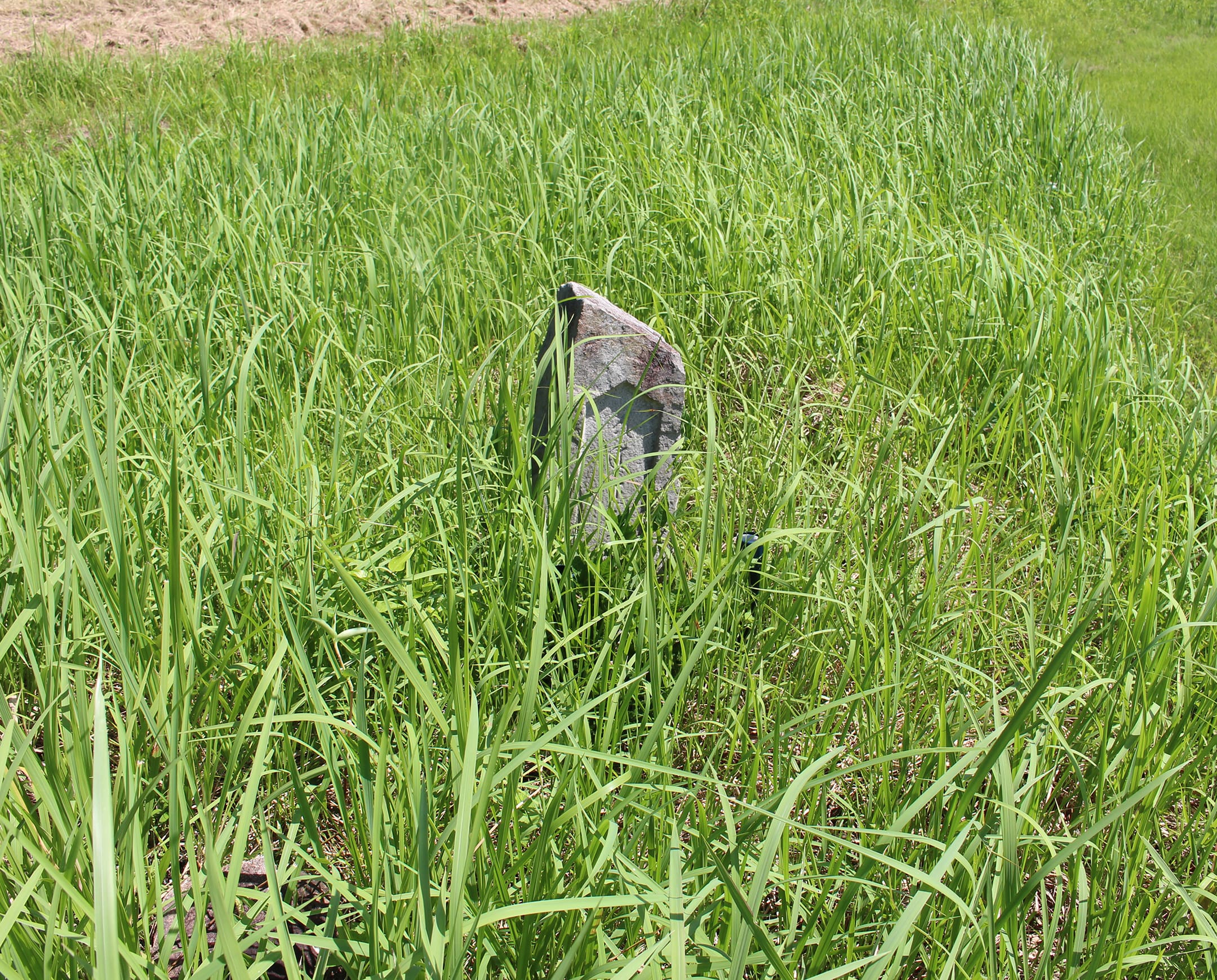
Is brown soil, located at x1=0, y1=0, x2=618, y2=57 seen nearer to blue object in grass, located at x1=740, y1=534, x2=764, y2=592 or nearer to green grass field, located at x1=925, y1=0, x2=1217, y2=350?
green grass field, located at x1=925, y1=0, x2=1217, y2=350

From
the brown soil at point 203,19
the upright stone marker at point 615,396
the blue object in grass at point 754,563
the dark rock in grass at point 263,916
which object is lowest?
the dark rock in grass at point 263,916

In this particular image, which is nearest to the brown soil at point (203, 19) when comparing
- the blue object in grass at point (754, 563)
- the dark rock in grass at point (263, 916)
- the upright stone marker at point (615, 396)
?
the upright stone marker at point (615, 396)

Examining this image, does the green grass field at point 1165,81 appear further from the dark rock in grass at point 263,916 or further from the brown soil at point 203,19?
the brown soil at point 203,19

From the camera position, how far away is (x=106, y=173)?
3104mm

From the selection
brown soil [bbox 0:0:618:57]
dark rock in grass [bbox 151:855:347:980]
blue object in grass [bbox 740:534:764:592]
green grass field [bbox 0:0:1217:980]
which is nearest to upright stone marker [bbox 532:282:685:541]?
green grass field [bbox 0:0:1217:980]

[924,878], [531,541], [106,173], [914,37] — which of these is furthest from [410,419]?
[914,37]

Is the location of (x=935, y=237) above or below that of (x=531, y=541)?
above

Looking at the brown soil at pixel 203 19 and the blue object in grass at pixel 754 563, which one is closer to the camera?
the blue object in grass at pixel 754 563

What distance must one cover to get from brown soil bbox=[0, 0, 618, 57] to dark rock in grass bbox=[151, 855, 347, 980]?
7.28 meters

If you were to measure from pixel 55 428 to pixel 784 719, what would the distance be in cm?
136

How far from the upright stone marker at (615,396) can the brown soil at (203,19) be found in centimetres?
667

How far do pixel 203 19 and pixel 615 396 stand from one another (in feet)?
26.8

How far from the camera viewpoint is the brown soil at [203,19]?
7.30m

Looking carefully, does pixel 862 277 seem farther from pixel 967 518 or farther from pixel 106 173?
pixel 106 173
